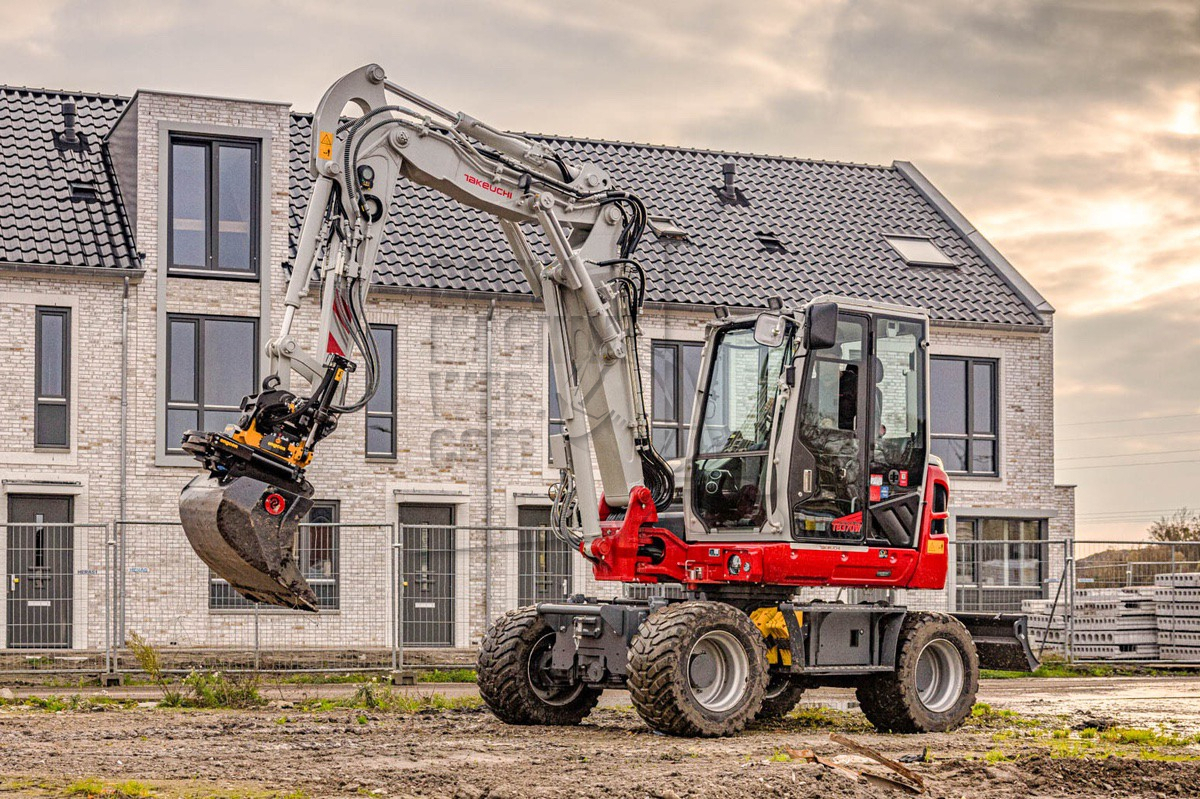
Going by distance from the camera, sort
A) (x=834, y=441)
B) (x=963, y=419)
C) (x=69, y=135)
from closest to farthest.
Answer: (x=834, y=441), (x=69, y=135), (x=963, y=419)

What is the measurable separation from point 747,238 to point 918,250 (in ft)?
11.5

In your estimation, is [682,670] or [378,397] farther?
[378,397]

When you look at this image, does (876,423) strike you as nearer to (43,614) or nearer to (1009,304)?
(43,614)

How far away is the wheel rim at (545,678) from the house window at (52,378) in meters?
12.4

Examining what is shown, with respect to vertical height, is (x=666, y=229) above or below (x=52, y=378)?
above

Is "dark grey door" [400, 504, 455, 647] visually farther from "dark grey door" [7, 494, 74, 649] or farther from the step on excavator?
the step on excavator

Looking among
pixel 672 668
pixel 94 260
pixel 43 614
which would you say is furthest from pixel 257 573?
pixel 94 260

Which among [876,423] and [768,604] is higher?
[876,423]

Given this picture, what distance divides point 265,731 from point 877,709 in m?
5.45

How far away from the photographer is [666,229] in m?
29.4

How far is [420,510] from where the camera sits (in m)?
26.5

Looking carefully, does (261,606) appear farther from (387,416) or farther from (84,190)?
(84,190)

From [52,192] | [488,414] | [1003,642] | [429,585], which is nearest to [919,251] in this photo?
[488,414]

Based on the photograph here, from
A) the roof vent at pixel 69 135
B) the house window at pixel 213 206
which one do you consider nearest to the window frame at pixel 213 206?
the house window at pixel 213 206
